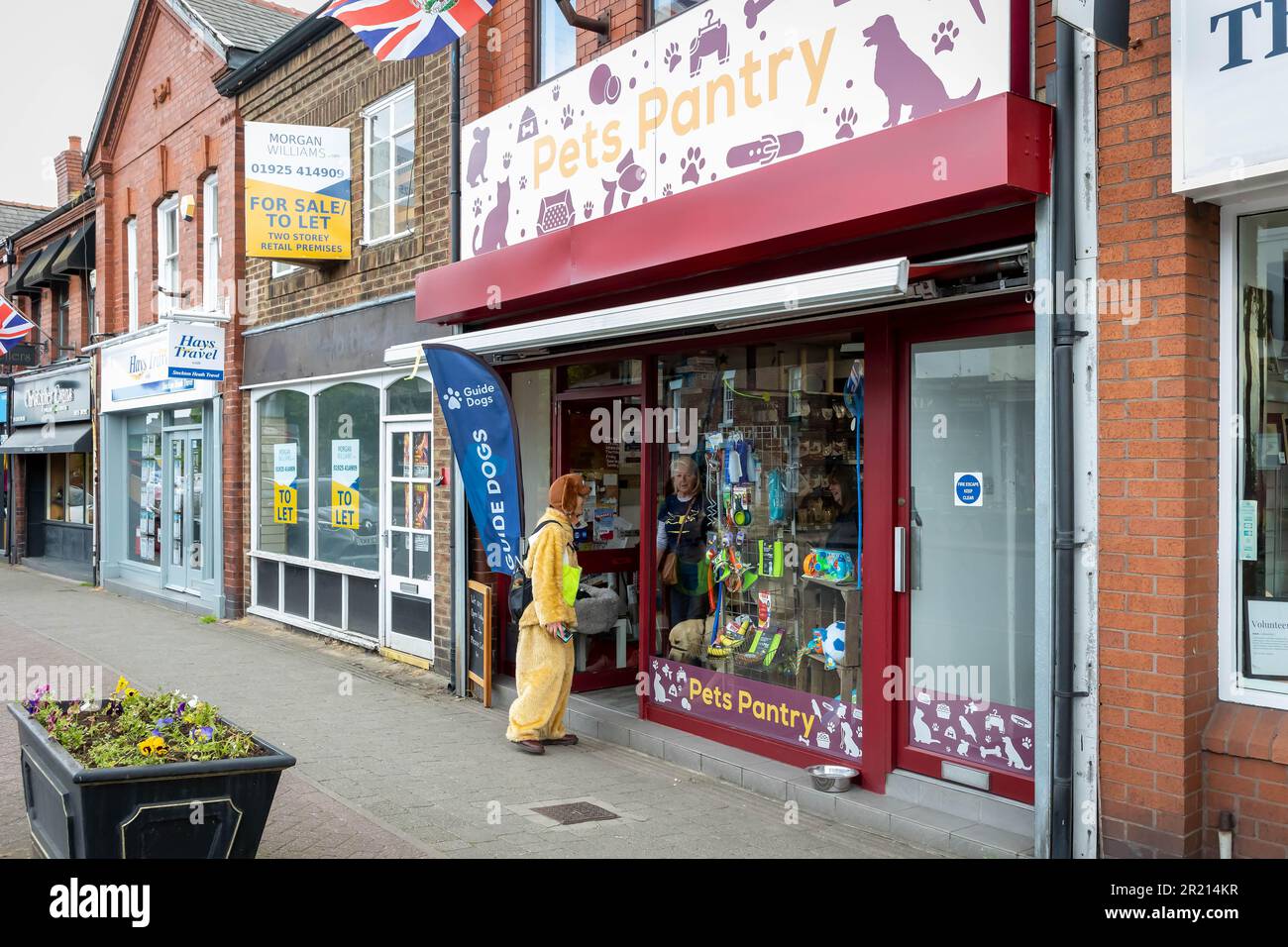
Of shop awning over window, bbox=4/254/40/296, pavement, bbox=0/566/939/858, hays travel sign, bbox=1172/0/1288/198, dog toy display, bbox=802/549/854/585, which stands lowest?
pavement, bbox=0/566/939/858

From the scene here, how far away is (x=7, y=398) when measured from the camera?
876 inches

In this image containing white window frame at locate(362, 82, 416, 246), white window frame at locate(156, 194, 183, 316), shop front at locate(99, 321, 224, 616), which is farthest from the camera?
white window frame at locate(156, 194, 183, 316)

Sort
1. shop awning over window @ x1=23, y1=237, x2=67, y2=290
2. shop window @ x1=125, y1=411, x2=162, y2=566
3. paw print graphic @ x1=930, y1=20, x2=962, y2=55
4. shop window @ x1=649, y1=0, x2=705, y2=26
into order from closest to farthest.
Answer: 1. paw print graphic @ x1=930, y1=20, x2=962, y2=55
2. shop window @ x1=649, y1=0, x2=705, y2=26
3. shop window @ x1=125, y1=411, x2=162, y2=566
4. shop awning over window @ x1=23, y1=237, x2=67, y2=290

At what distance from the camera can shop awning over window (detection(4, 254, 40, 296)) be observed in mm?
21859

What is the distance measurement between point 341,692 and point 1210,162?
24.7 ft

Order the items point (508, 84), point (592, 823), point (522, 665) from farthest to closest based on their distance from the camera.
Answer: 1. point (508, 84)
2. point (522, 665)
3. point (592, 823)

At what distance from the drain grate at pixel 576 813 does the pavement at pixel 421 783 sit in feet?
0.22

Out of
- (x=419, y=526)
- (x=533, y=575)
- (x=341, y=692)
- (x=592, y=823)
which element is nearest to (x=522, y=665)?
(x=533, y=575)

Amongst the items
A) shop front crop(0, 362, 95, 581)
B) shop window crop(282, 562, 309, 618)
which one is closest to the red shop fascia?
shop window crop(282, 562, 309, 618)

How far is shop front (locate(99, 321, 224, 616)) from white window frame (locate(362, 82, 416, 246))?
12.0 ft

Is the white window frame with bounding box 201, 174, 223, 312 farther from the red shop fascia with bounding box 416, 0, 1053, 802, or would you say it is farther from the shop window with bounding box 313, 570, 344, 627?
the red shop fascia with bounding box 416, 0, 1053, 802

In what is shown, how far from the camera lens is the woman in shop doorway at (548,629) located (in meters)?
7.40

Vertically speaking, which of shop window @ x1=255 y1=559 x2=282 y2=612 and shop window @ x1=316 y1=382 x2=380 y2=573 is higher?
shop window @ x1=316 y1=382 x2=380 y2=573

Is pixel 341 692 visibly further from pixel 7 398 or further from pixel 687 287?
pixel 7 398
